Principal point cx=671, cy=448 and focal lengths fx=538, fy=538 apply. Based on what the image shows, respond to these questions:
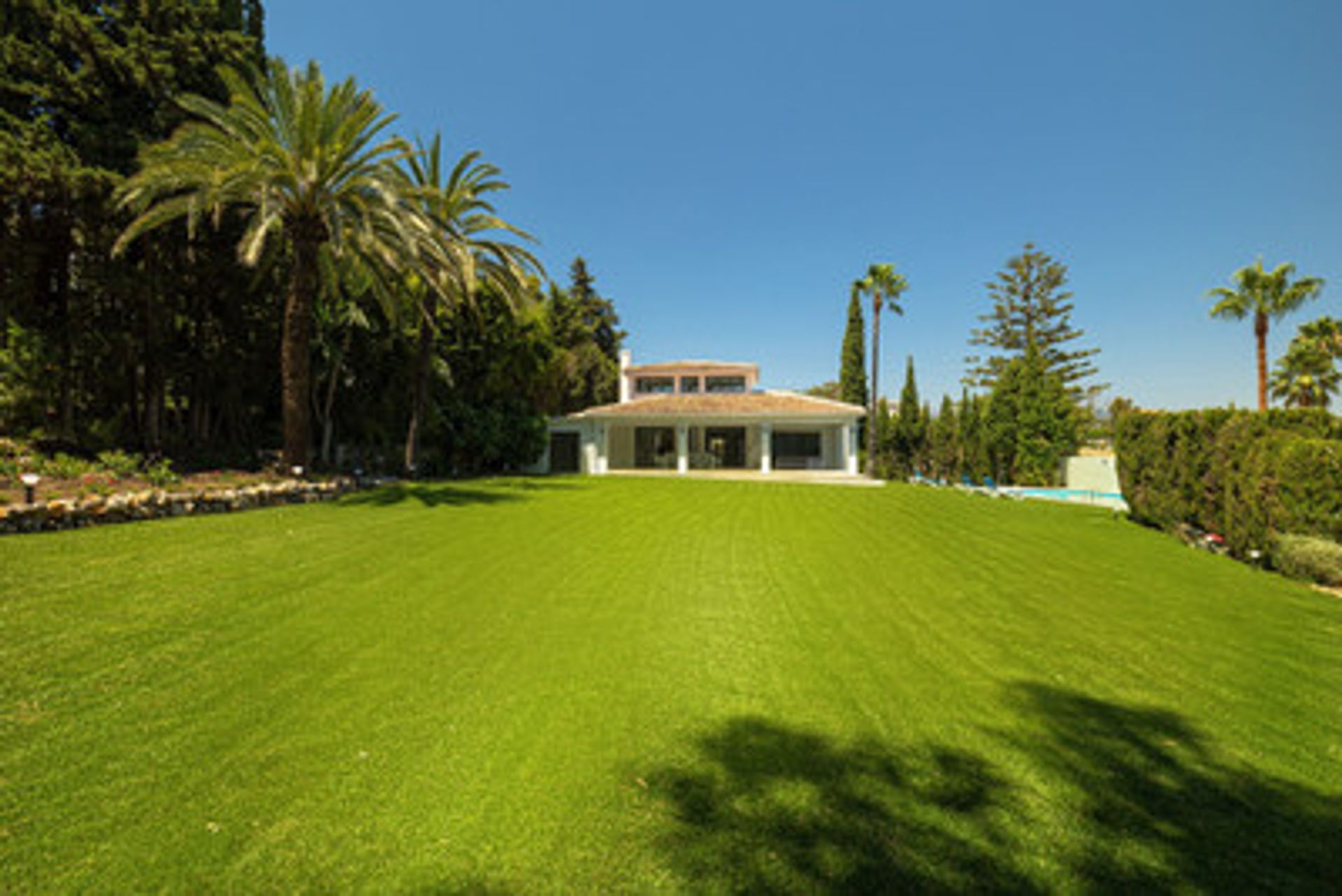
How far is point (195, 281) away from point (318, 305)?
3.04 metres

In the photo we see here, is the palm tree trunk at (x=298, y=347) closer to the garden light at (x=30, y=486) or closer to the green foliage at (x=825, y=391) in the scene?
the garden light at (x=30, y=486)

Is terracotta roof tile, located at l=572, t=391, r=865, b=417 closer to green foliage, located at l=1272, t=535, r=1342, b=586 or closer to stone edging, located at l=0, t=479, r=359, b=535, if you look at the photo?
stone edging, located at l=0, t=479, r=359, b=535

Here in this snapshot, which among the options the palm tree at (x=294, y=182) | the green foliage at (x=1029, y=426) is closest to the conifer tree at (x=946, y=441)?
the green foliage at (x=1029, y=426)

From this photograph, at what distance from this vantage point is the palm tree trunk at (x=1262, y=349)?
2427 cm

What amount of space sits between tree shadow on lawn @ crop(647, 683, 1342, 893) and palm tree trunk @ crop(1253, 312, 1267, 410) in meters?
31.2

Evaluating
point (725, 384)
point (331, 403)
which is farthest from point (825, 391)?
point (331, 403)

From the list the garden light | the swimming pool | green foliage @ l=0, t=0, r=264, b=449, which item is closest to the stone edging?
the garden light

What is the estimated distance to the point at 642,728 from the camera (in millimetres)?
3570

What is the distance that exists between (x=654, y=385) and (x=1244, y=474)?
30.3 m

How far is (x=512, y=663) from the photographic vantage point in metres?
4.49

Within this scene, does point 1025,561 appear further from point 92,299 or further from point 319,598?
point 92,299

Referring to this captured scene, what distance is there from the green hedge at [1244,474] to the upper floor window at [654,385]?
26.3 m

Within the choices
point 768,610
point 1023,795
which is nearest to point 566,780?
point 1023,795

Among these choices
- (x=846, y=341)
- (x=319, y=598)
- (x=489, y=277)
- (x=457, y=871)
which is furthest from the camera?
(x=846, y=341)
